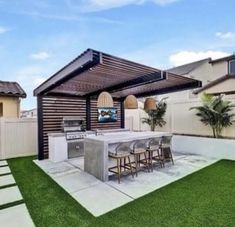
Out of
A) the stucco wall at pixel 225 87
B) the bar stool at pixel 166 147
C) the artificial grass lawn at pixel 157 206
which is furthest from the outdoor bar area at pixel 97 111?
the stucco wall at pixel 225 87

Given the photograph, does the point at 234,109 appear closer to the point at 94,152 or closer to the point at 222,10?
the point at 222,10

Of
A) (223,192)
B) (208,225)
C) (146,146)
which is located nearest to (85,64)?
(146,146)

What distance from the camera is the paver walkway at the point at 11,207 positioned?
3079 mm

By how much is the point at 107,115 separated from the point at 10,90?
4.85m

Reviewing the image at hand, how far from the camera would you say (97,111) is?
31.0 ft

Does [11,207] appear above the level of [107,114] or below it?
below

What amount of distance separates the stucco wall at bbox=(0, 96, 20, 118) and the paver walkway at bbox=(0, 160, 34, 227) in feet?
16.8

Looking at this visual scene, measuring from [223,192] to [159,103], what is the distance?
19.8 feet

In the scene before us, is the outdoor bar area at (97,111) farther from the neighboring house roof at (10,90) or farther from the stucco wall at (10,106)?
the stucco wall at (10,106)

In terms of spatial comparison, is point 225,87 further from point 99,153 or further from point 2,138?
point 2,138

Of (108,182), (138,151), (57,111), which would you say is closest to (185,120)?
(138,151)

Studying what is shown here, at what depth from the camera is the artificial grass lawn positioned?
3008 mm

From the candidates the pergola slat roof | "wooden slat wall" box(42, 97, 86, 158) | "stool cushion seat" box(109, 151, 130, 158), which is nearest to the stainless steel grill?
"wooden slat wall" box(42, 97, 86, 158)

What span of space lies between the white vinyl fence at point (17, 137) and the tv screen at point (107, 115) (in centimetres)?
297
